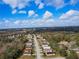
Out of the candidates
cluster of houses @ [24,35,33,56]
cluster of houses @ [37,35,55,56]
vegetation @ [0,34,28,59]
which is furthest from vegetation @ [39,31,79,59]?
vegetation @ [0,34,28,59]

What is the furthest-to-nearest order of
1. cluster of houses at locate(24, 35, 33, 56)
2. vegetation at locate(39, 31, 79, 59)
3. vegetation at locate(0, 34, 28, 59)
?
1. vegetation at locate(39, 31, 79, 59)
2. vegetation at locate(0, 34, 28, 59)
3. cluster of houses at locate(24, 35, 33, 56)

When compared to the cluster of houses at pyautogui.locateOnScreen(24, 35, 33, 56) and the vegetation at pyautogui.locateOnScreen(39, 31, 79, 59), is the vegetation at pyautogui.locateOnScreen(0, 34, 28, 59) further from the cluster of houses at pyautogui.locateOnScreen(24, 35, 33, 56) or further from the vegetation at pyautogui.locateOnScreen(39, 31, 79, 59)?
the vegetation at pyautogui.locateOnScreen(39, 31, 79, 59)

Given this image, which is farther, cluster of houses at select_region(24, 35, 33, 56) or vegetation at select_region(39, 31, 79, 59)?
vegetation at select_region(39, 31, 79, 59)

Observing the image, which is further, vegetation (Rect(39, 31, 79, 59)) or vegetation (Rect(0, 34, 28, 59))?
vegetation (Rect(39, 31, 79, 59))

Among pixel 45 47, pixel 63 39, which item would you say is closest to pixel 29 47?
pixel 45 47

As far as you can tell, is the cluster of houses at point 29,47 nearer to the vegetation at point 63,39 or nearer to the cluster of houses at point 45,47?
the cluster of houses at point 45,47

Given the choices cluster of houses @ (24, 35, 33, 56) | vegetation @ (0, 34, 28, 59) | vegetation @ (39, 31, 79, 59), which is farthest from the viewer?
vegetation @ (39, 31, 79, 59)

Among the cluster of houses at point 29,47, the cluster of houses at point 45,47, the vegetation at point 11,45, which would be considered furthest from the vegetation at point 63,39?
the vegetation at point 11,45

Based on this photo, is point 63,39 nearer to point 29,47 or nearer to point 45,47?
point 45,47

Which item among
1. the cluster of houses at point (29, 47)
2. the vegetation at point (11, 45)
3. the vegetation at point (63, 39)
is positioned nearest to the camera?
the cluster of houses at point (29, 47)
